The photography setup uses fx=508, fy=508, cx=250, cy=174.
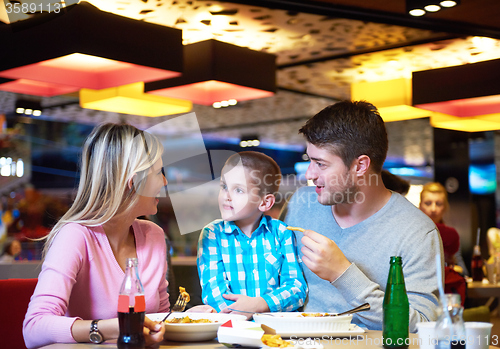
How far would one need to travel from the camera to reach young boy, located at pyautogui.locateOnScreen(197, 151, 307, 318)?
73.4 inches

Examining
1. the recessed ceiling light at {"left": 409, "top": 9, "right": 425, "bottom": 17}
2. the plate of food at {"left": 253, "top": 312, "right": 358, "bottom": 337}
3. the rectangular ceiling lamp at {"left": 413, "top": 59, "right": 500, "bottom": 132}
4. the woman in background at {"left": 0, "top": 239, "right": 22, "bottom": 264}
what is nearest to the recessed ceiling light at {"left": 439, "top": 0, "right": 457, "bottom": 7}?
the recessed ceiling light at {"left": 409, "top": 9, "right": 425, "bottom": 17}

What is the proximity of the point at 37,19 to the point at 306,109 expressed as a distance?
5.46 meters

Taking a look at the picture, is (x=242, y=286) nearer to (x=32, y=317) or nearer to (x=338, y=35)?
(x=32, y=317)

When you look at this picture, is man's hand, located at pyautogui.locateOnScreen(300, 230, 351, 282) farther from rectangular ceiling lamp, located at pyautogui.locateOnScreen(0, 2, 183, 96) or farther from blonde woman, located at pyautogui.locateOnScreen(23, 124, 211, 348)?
rectangular ceiling lamp, located at pyautogui.locateOnScreen(0, 2, 183, 96)

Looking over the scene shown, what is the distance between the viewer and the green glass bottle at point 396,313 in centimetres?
126

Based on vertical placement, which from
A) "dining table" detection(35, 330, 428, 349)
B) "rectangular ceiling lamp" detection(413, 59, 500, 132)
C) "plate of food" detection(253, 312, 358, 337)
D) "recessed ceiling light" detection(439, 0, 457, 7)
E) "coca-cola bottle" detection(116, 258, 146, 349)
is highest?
"recessed ceiling light" detection(439, 0, 457, 7)

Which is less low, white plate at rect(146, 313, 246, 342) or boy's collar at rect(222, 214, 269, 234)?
boy's collar at rect(222, 214, 269, 234)

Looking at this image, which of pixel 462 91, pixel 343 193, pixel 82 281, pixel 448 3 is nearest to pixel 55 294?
pixel 82 281

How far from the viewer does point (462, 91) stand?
15.4 feet

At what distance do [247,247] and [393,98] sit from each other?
4.10m

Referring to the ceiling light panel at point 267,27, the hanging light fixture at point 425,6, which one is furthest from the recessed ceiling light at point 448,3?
the ceiling light panel at point 267,27

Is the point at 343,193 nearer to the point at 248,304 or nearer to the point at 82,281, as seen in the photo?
the point at 248,304

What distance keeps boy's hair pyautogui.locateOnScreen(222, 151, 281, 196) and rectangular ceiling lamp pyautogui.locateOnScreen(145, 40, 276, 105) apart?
2.56m

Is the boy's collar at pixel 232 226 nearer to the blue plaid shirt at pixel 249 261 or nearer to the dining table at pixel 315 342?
the blue plaid shirt at pixel 249 261
